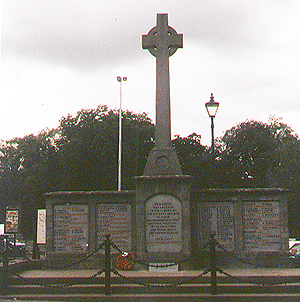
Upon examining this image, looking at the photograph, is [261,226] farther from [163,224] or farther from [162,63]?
[162,63]

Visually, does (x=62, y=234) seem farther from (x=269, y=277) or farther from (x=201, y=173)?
(x=201, y=173)

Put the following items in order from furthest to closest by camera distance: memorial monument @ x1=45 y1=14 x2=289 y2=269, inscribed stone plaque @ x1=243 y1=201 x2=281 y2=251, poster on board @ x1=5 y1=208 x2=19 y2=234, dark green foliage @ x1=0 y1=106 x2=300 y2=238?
dark green foliage @ x1=0 y1=106 x2=300 y2=238 → poster on board @ x1=5 y1=208 x2=19 y2=234 → inscribed stone plaque @ x1=243 y1=201 x2=281 y2=251 → memorial monument @ x1=45 y1=14 x2=289 y2=269

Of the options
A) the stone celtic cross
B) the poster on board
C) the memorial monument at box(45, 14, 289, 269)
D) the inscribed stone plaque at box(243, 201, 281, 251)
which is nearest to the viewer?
the memorial monument at box(45, 14, 289, 269)

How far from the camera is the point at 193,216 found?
1320 cm

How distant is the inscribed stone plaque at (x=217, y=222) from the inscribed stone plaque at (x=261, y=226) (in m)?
0.45

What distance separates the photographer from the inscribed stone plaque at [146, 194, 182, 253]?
12.7 meters

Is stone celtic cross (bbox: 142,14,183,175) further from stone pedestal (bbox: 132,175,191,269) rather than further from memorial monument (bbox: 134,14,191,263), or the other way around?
stone pedestal (bbox: 132,175,191,269)

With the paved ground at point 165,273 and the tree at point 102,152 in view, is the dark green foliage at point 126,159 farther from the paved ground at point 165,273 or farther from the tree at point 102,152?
the paved ground at point 165,273

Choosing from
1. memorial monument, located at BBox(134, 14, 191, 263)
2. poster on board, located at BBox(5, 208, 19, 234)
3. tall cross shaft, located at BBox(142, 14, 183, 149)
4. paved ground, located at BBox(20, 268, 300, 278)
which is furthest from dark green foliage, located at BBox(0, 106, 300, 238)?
paved ground, located at BBox(20, 268, 300, 278)

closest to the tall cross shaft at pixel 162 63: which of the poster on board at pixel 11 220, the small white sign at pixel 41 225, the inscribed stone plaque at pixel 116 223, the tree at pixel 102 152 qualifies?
the inscribed stone plaque at pixel 116 223

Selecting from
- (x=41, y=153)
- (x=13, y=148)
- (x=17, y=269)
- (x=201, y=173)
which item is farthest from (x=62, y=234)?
(x=13, y=148)

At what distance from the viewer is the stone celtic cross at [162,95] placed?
1330 centimetres

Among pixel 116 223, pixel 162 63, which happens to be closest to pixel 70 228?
pixel 116 223

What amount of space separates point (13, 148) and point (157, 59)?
157ft
